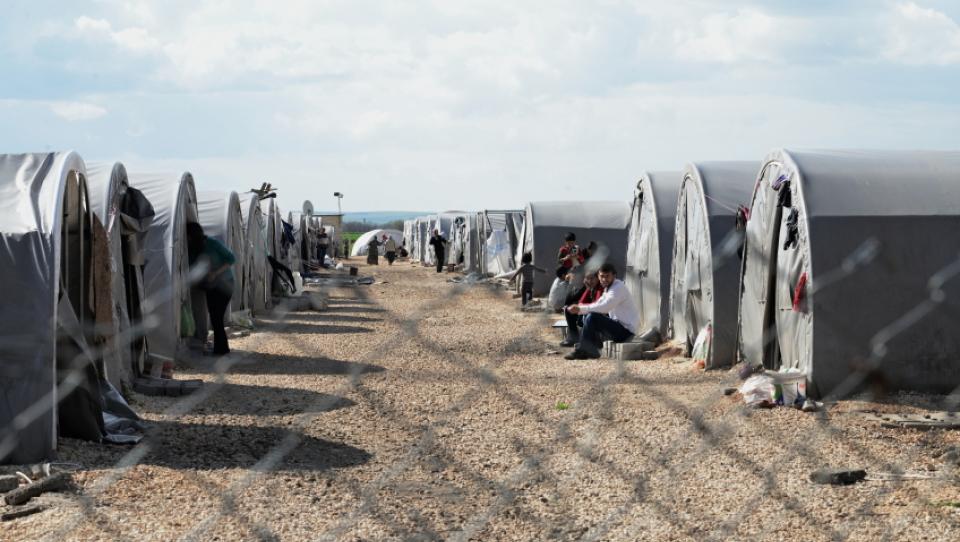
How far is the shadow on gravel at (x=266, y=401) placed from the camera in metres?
9.41

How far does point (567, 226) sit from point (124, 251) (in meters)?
14.9

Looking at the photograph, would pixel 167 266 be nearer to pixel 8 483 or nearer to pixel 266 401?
pixel 266 401

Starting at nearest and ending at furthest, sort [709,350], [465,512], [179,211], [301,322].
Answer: [465,512]
[709,350]
[179,211]
[301,322]

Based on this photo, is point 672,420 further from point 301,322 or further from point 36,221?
point 301,322

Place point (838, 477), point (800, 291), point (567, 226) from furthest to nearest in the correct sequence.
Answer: point (567, 226) < point (800, 291) < point (838, 477)

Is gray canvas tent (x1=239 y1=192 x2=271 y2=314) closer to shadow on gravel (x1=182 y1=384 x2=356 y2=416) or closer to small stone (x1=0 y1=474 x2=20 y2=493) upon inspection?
shadow on gravel (x1=182 y1=384 x2=356 y2=416)

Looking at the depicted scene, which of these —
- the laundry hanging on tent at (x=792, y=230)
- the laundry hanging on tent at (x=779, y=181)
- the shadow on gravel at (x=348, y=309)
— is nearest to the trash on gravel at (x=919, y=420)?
the laundry hanging on tent at (x=792, y=230)

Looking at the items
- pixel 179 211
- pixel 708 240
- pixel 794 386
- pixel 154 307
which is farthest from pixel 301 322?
pixel 794 386

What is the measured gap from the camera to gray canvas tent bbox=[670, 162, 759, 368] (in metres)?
13.1

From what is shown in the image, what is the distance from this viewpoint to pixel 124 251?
39.7 ft

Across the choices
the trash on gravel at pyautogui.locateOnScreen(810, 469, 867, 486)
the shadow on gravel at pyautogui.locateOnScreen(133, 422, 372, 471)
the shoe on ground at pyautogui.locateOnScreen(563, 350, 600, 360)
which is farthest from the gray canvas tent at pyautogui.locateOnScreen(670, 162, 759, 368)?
the trash on gravel at pyautogui.locateOnScreen(810, 469, 867, 486)

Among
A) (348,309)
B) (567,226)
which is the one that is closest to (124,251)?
(348,309)

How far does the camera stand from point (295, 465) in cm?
713

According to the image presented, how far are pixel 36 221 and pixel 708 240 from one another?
8.23 m
